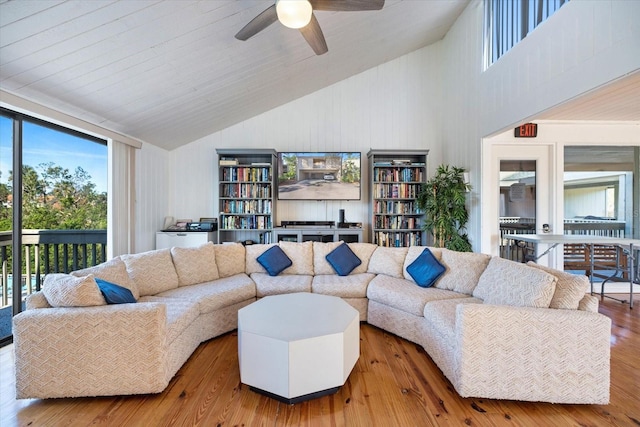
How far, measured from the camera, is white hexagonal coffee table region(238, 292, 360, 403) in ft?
5.52

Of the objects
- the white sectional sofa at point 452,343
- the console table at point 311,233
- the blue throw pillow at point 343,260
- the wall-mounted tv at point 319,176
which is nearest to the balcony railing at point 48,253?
the white sectional sofa at point 452,343

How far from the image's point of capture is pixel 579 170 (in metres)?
3.98

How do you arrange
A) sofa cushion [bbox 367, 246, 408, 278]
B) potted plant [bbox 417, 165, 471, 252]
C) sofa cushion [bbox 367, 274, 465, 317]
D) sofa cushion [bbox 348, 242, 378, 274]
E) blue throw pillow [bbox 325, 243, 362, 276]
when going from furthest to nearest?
potted plant [bbox 417, 165, 471, 252] → sofa cushion [bbox 348, 242, 378, 274] → blue throw pillow [bbox 325, 243, 362, 276] → sofa cushion [bbox 367, 246, 408, 278] → sofa cushion [bbox 367, 274, 465, 317]

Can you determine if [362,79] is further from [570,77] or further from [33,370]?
[33,370]

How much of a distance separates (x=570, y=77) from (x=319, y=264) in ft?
9.49

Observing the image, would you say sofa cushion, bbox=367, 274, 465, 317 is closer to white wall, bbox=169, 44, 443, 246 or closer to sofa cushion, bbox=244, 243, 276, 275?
sofa cushion, bbox=244, 243, 276, 275

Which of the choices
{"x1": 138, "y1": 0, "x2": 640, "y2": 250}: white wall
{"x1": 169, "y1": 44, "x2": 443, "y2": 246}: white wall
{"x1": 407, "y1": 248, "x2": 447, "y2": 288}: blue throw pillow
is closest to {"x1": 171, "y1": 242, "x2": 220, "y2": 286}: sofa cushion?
{"x1": 138, "y1": 0, "x2": 640, "y2": 250}: white wall

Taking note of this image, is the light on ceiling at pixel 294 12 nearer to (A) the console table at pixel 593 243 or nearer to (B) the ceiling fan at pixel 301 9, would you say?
(B) the ceiling fan at pixel 301 9

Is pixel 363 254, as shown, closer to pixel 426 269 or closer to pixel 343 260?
pixel 343 260

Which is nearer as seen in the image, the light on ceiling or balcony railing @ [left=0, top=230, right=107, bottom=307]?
the light on ceiling

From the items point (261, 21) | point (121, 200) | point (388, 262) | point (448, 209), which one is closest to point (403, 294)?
point (388, 262)

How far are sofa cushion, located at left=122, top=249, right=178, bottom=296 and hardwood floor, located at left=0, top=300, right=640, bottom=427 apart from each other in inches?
36.1

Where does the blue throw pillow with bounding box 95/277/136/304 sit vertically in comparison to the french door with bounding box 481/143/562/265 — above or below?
below

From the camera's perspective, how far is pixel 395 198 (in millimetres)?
4688
